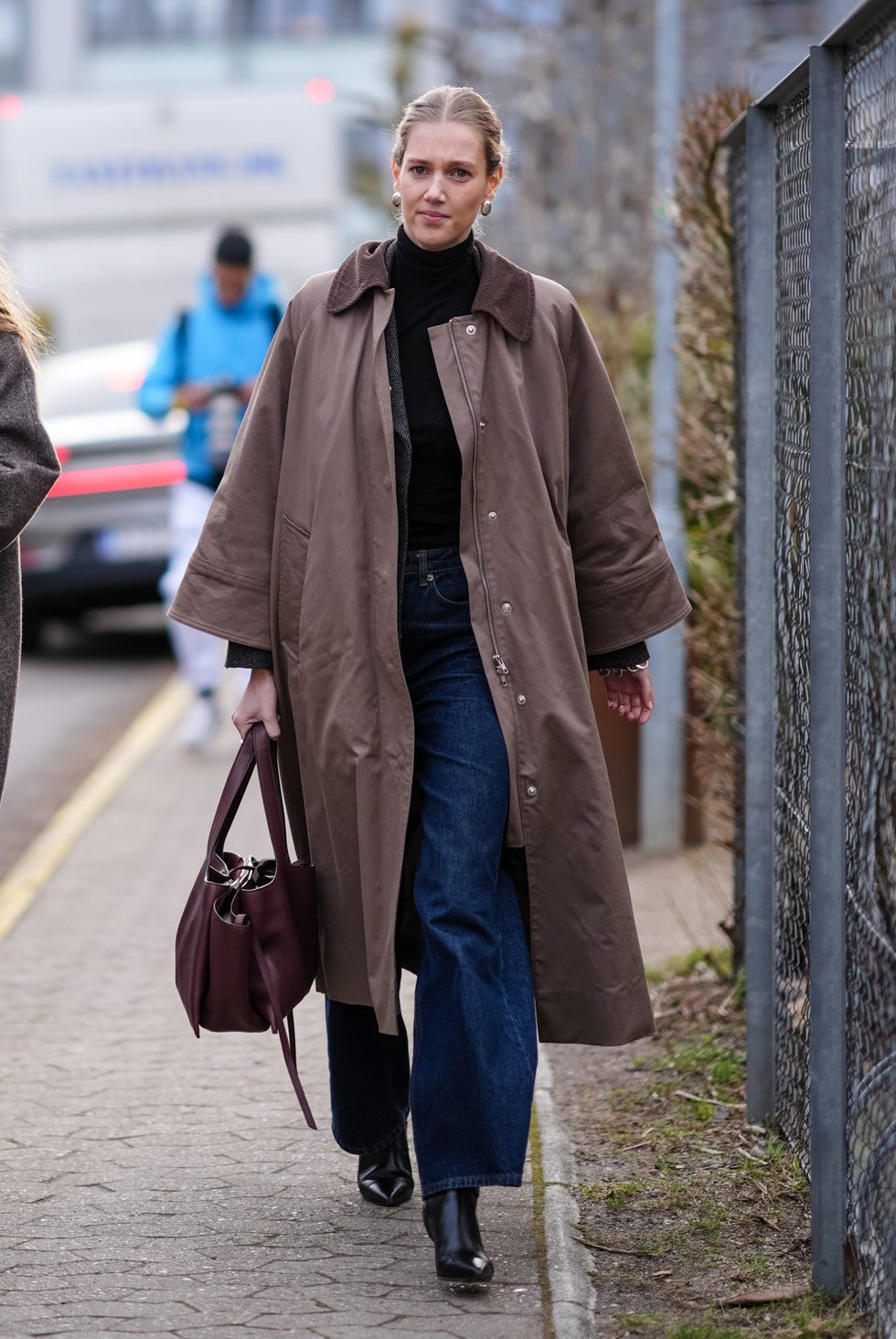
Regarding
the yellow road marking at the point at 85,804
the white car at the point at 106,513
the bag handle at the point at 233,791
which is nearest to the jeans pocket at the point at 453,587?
the bag handle at the point at 233,791

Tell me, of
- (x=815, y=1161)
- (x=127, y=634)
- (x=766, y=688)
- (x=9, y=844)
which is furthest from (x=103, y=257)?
(x=815, y=1161)

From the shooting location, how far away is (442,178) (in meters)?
3.78

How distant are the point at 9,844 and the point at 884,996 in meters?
5.09

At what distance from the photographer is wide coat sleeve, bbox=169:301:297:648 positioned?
388 cm

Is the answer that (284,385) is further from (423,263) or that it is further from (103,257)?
(103,257)

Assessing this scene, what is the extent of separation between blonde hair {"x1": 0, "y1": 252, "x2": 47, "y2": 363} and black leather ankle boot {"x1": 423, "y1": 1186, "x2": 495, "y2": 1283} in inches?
66.9

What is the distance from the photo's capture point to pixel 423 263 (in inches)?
152

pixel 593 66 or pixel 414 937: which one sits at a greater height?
pixel 593 66

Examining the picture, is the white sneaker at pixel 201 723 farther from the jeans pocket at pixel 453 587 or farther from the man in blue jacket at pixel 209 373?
the jeans pocket at pixel 453 587

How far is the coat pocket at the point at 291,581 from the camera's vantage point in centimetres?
384

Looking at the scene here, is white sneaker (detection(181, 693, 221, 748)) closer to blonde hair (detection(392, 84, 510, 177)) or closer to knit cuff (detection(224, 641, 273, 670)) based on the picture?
knit cuff (detection(224, 641, 273, 670))

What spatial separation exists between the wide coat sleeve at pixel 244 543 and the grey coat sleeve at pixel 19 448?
31cm

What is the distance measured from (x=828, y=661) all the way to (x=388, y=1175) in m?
1.37

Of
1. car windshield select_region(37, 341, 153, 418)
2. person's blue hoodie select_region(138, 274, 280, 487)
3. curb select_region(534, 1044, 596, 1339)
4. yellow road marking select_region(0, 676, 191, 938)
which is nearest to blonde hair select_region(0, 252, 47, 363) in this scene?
curb select_region(534, 1044, 596, 1339)
